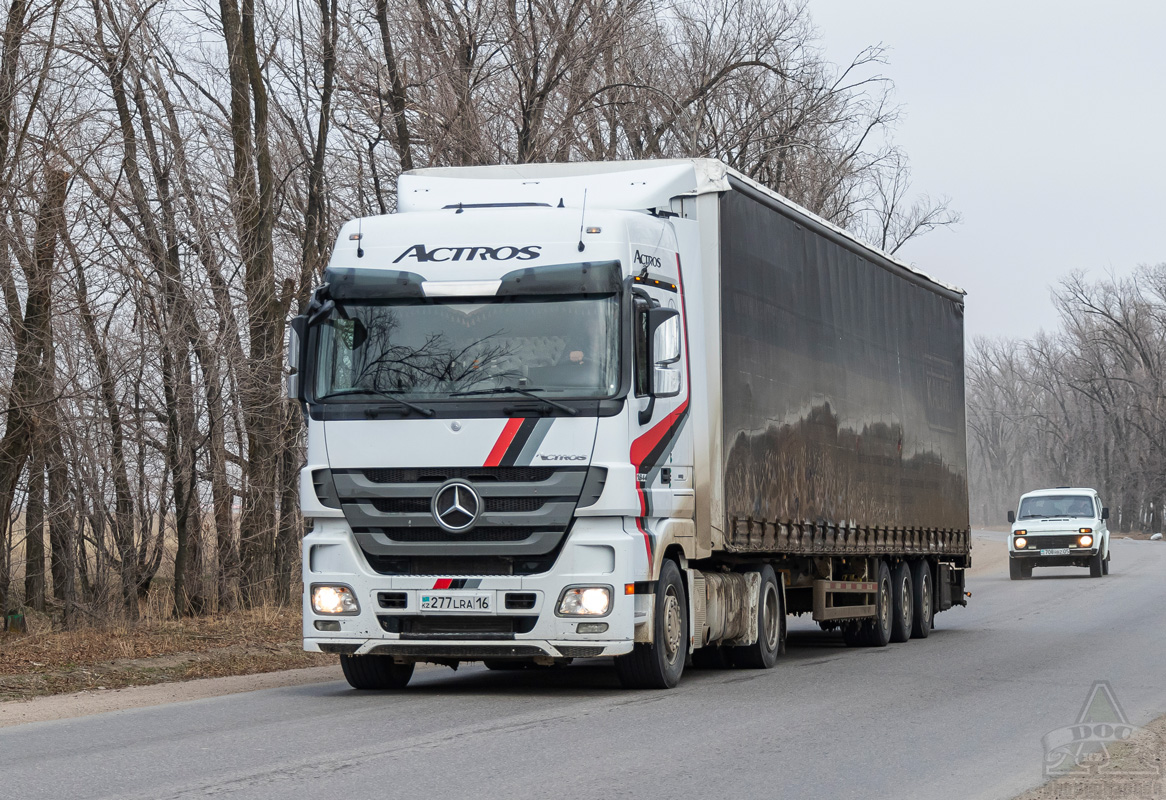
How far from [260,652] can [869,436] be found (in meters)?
7.01

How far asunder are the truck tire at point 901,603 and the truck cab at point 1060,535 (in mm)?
16221

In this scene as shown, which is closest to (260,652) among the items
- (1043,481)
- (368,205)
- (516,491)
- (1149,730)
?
(516,491)

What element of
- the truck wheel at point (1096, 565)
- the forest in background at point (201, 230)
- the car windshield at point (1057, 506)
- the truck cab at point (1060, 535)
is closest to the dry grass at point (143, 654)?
the forest in background at point (201, 230)

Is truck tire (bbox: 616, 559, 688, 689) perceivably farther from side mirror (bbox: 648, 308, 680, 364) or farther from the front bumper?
side mirror (bbox: 648, 308, 680, 364)

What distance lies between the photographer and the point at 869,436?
54.3 feet

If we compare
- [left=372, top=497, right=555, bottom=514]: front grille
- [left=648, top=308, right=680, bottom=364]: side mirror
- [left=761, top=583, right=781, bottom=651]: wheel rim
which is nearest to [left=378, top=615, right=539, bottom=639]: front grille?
[left=372, top=497, right=555, bottom=514]: front grille

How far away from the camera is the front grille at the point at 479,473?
10641mm

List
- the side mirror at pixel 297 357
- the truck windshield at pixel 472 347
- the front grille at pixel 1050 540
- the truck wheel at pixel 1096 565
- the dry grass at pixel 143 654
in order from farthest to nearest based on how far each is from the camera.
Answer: the front grille at pixel 1050 540 → the truck wheel at pixel 1096 565 → the dry grass at pixel 143 654 → the side mirror at pixel 297 357 → the truck windshield at pixel 472 347

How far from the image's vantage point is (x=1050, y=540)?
3519 cm

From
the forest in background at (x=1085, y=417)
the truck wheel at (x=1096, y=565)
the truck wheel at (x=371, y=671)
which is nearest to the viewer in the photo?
the truck wheel at (x=371, y=671)

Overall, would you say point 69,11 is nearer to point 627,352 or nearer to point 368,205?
point 368,205

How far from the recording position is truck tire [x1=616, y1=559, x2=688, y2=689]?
37.4ft

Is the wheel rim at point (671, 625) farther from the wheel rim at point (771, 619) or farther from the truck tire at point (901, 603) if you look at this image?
the truck tire at point (901, 603)

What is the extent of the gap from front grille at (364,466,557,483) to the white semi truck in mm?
16
